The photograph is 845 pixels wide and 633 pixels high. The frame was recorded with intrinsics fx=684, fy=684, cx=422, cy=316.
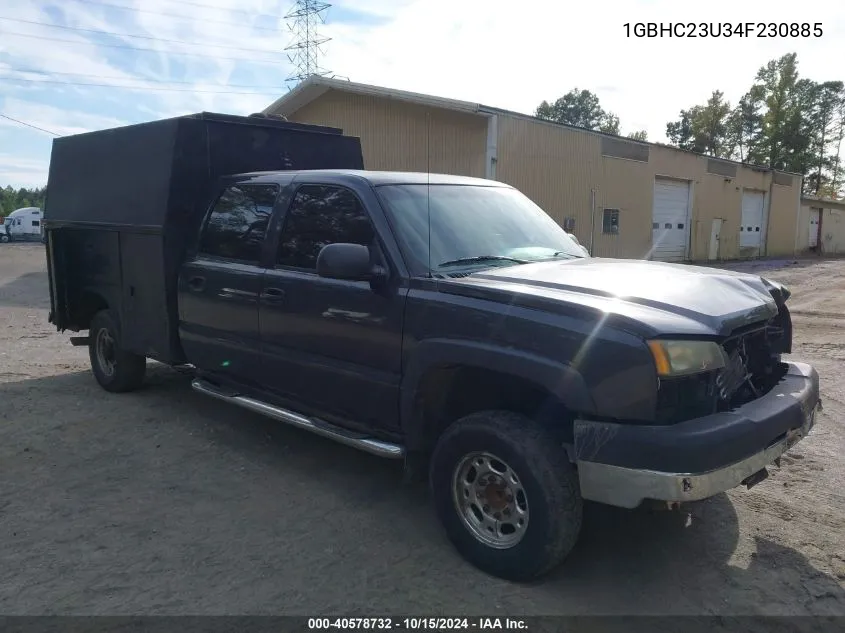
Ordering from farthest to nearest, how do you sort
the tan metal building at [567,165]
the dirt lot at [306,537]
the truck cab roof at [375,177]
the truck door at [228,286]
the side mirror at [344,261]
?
the tan metal building at [567,165] → the truck door at [228,286] → the truck cab roof at [375,177] → the side mirror at [344,261] → the dirt lot at [306,537]

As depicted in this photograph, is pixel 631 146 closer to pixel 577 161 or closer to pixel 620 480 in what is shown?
pixel 577 161

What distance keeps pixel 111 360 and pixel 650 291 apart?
5.33 metres

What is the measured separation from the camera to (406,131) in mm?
19453

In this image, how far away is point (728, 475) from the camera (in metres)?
2.90

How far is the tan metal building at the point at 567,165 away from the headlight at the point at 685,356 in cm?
1057

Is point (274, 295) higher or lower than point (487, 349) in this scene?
higher

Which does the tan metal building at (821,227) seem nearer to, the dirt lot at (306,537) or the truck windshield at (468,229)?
the dirt lot at (306,537)

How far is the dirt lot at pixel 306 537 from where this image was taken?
315 centimetres

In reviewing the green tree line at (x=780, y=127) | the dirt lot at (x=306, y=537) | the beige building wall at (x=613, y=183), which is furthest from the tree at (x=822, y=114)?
the dirt lot at (x=306, y=537)

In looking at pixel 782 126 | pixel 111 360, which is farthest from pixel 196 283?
pixel 782 126

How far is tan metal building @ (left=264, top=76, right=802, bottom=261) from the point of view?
18.2 m

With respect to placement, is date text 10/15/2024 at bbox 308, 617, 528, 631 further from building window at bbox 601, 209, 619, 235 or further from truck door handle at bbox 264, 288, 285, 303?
building window at bbox 601, 209, 619, 235

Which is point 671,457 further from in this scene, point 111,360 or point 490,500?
point 111,360

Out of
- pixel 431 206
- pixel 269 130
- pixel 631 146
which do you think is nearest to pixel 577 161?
pixel 631 146
